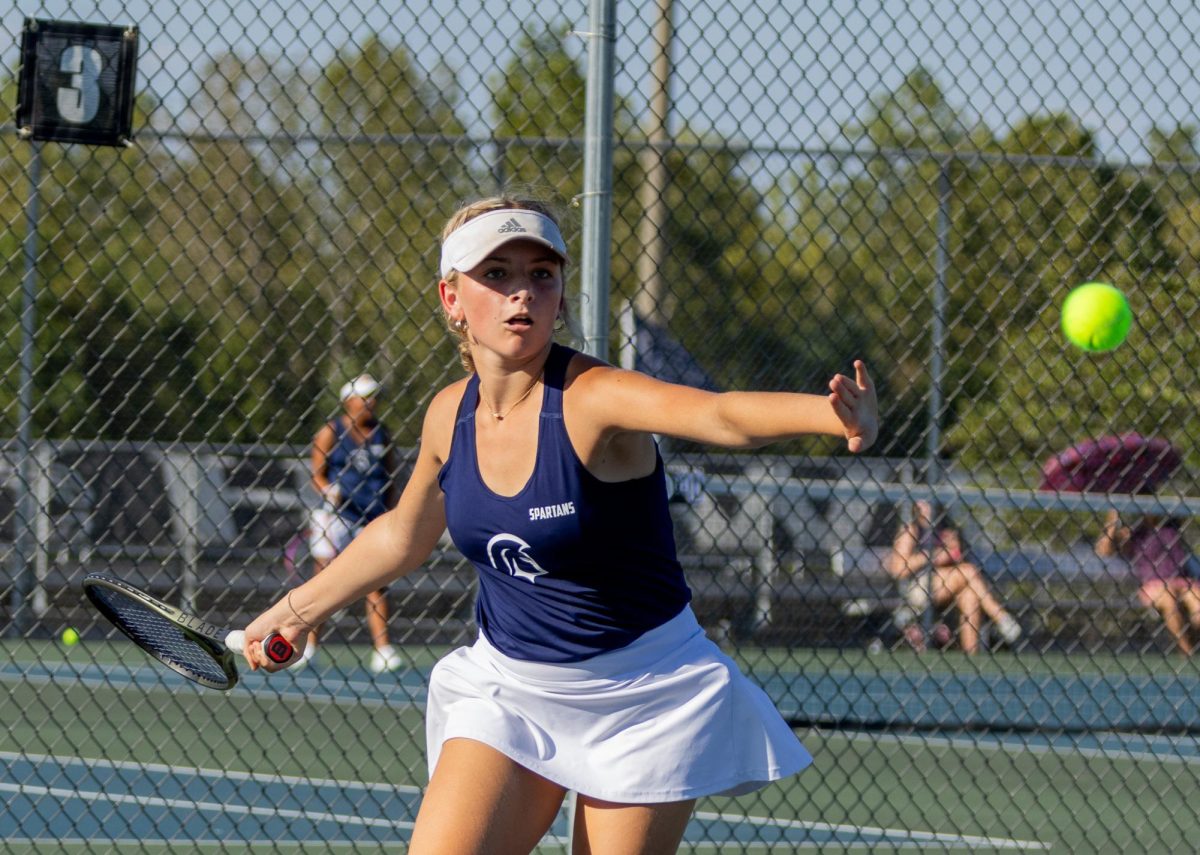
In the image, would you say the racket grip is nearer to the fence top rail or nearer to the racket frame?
the racket frame

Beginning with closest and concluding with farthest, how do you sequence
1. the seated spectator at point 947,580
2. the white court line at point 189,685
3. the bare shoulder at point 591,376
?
the bare shoulder at point 591,376, the white court line at point 189,685, the seated spectator at point 947,580

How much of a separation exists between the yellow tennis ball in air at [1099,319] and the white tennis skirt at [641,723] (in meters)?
2.70

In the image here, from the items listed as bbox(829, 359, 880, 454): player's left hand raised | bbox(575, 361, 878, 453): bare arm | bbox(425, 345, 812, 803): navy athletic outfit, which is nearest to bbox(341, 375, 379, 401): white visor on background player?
bbox(425, 345, 812, 803): navy athletic outfit

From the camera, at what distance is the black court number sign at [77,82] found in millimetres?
3734

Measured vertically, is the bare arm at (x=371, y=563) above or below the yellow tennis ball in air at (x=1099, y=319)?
below

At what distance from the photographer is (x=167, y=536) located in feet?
31.2

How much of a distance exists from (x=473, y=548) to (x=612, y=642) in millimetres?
286

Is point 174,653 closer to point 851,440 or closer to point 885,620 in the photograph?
point 851,440

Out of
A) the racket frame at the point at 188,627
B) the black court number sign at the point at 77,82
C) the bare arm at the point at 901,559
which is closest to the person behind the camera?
the racket frame at the point at 188,627

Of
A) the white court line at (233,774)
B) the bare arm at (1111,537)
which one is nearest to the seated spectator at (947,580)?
the bare arm at (1111,537)

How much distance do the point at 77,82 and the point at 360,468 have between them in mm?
3656

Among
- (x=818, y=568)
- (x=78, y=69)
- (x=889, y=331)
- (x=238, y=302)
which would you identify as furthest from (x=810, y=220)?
(x=78, y=69)

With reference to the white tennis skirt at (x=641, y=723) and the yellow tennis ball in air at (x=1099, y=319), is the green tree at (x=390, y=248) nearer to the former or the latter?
the yellow tennis ball in air at (x=1099, y=319)

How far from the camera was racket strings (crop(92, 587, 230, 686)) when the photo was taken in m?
3.27
